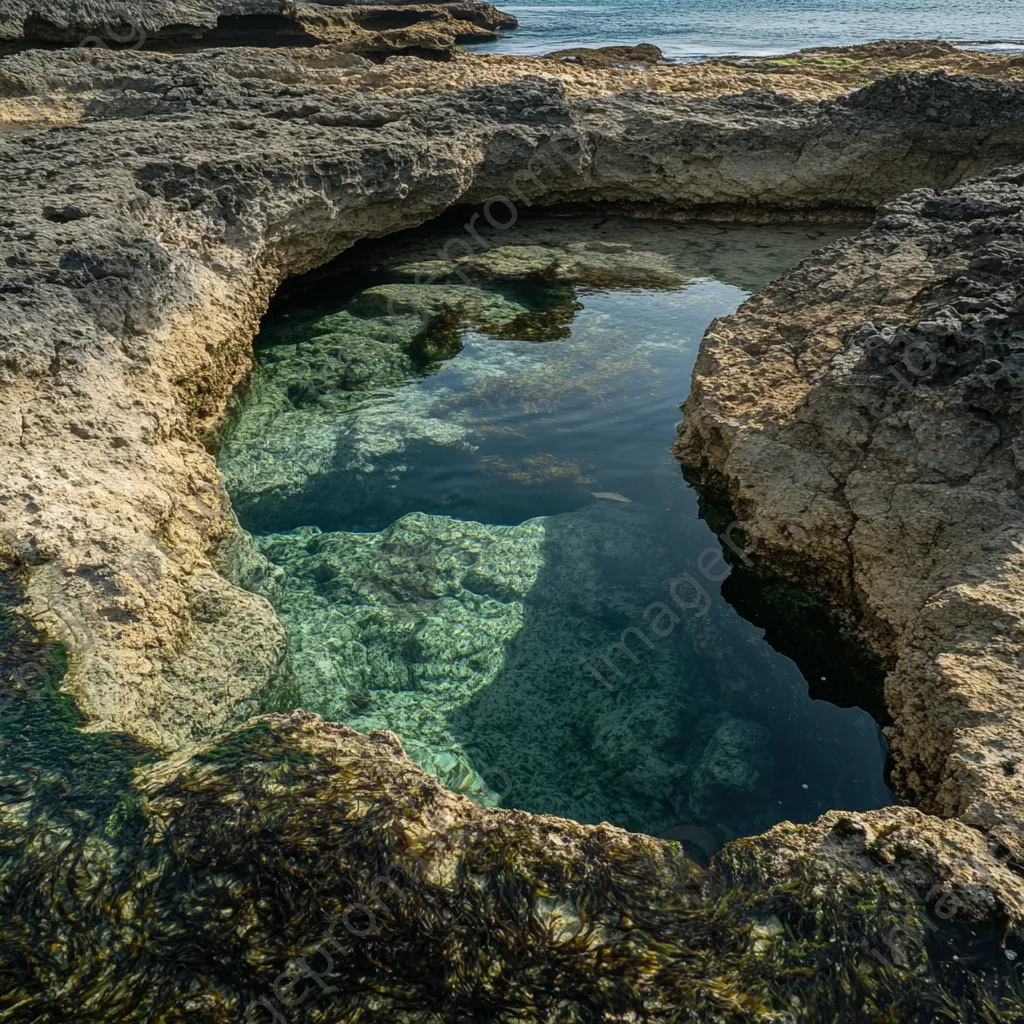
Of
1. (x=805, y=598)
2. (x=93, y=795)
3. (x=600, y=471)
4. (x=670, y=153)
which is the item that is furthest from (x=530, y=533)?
(x=670, y=153)

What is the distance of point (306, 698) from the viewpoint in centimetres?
404

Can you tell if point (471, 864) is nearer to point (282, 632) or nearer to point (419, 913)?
point (419, 913)

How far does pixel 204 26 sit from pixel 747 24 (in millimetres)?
21362

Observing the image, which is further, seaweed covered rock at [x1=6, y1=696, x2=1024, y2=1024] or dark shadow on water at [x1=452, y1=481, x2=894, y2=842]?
dark shadow on water at [x1=452, y1=481, x2=894, y2=842]

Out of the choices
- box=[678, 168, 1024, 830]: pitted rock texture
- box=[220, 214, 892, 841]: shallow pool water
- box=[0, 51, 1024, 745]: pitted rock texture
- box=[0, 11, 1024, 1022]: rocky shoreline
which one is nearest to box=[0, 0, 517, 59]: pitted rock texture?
box=[0, 51, 1024, 745]: pitted rock texture

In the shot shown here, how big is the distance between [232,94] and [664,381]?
17.0ft

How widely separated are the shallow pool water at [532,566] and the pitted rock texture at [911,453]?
0.35 m

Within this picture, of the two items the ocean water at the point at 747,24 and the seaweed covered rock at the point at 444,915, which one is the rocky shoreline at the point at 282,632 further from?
the ocean water at the point at 747,24

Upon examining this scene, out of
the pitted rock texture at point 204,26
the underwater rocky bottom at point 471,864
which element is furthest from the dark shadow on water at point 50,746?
the pitted rock texture at point 204,26

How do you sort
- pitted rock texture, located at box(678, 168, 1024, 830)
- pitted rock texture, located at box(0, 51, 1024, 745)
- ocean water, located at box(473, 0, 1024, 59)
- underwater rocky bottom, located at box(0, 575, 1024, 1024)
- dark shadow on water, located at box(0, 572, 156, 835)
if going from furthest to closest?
ocean water, located at box(473, 0, 1024, 59) → pitted rock texture, located at box(0, 51, 1024, 745) → pitted rock texture, located at box(678, 168, 1024, 830) → dark shadow on water, located at box(0, 572, 156, 835) → underwater rocky bottom, located at box(0, 575, 1024, 1024)

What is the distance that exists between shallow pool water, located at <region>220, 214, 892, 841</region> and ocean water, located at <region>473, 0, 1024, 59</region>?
59.3 feet

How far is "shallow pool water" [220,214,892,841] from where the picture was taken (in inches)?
150

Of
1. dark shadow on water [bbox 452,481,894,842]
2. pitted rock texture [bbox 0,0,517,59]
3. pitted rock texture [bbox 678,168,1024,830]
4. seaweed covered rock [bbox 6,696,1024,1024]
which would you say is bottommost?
dark shadow on water [bbox 452,481,894,842]

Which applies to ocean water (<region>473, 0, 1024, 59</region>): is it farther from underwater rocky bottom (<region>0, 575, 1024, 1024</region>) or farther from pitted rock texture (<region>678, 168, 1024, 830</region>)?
underwater rocky bottom (<region>0, 575, 1024, 1024</region>)
